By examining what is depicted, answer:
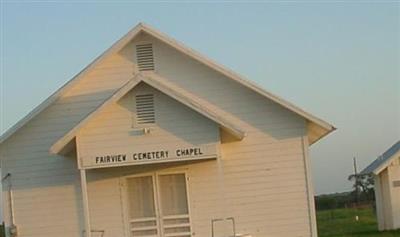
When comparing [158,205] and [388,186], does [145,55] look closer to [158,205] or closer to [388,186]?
[158,205]

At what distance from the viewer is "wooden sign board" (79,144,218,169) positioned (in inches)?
877

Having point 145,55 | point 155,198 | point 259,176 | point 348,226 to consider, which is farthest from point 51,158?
point 348,226

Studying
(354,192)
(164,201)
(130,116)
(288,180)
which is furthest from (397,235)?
(354,192)

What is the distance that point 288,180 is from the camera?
942 inches

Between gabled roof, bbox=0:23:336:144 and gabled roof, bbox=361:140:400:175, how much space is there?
1319cm

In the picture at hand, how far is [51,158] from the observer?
24.5 m

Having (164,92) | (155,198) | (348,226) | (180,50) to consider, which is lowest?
(348,226)

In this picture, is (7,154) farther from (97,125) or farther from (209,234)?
(209,234)

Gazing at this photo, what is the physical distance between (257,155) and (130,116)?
3.79 meters

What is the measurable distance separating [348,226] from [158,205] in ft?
73.5

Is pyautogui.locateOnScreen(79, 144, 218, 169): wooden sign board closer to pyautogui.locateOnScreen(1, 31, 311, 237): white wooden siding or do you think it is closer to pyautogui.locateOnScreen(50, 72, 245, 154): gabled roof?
pyautogui.locateOnScreen(50, 72, 245, 154): gabled roof

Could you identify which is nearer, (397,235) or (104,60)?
(104,60)

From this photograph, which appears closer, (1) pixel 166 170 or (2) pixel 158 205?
(2) pixel 158 205

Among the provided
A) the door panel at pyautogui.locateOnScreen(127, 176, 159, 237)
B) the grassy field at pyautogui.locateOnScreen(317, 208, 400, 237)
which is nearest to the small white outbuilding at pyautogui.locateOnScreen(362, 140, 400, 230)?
the grassy field at pyautogui.locateOnScreen(317, 208, 400, 237)
